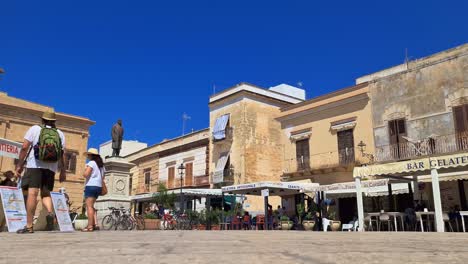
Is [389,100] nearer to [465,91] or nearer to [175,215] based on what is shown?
[465,91]

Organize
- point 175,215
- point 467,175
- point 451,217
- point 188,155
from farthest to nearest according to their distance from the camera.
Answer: point 188,155
point 175,215
point 467,175
point 451,217

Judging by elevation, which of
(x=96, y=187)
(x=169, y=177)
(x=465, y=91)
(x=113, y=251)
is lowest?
(x=113, y=251)

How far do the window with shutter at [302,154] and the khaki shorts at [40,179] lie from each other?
1990 centimetres

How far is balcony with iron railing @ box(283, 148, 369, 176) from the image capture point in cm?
2277

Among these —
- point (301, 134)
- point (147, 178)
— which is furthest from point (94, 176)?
point (147, 178)

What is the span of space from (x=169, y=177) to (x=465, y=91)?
71.3ft

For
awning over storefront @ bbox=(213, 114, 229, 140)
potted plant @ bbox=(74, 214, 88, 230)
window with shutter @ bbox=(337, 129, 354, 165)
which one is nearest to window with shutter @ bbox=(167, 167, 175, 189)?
awning over storefront @ bbox=(213, 114, 229, 140)

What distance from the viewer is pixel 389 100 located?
21844mm

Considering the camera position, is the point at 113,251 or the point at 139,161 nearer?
the point at 113,251

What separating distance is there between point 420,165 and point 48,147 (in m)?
10.5

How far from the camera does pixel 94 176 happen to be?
7688 mm

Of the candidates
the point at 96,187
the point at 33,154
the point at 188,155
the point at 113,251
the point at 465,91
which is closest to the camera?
the point at 113,251

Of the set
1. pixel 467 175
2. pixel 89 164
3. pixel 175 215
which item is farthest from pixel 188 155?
pixel 89 164

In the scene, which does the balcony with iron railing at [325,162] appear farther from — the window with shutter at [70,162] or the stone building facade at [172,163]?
the window with shutter at [70,162]
